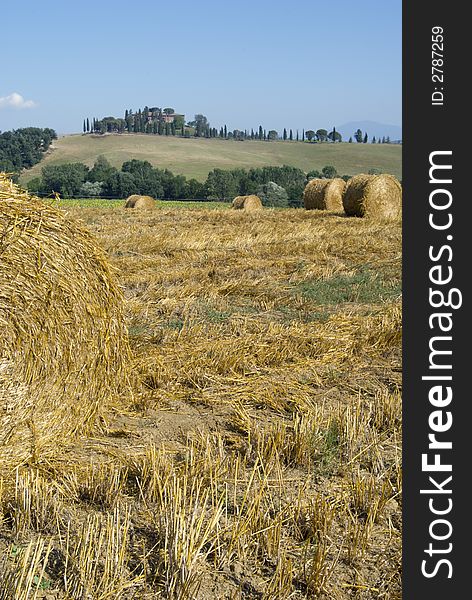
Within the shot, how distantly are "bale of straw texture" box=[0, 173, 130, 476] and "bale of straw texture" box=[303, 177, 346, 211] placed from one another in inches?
766

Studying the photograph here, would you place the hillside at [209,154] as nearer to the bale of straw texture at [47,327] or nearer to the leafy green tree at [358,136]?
the leafy green tree at [358,136]

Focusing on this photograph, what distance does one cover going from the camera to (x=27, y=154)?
83.0 metres

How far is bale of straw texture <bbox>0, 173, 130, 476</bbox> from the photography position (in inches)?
173

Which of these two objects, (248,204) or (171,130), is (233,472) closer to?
(248,204)

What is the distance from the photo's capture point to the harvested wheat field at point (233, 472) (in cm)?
320

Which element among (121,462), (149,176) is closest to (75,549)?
(121,462)

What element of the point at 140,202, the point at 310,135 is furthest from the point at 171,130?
the point at 140,202

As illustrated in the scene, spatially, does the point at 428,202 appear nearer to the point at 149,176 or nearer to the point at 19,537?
the point at 19,537

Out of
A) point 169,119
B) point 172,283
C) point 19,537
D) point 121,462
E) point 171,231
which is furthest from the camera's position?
point 169,119

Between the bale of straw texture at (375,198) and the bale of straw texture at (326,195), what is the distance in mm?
2694

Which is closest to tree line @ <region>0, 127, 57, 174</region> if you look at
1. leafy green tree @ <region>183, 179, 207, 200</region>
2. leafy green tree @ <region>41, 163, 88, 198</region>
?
leafy green tree @ <region>41, 163, 88, 198</region>

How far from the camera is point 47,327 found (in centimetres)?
461

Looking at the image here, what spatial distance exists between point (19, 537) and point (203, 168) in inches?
3438

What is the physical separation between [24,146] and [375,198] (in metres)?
71.8
